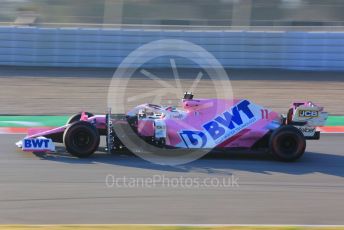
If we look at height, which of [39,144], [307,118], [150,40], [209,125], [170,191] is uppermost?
[150,40]

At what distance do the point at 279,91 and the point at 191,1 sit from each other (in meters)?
9.01

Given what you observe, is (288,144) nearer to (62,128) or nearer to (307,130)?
(307,130)

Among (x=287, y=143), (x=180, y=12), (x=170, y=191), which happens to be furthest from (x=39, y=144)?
(x=180, y=12)

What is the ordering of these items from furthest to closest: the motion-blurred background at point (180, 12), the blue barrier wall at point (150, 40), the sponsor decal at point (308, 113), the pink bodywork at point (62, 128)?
the motion-blurred background at point (180, 12), the blue barrier wall at point (150, 40), the sponsor decal at point (308, 113), the pink bodywork at point (62, 128)

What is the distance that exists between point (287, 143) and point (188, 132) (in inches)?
52.4

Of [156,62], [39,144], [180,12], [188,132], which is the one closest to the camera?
[39,144]

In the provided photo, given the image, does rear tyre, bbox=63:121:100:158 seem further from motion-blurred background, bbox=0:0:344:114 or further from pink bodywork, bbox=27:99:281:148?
motion-blurred background, bbox=0:0:344:114

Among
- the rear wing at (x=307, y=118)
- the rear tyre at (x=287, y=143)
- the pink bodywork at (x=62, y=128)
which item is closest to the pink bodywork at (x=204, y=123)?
the rear tyre at (x=287, y=143)

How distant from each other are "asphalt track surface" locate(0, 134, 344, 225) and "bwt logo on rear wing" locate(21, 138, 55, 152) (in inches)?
6.1

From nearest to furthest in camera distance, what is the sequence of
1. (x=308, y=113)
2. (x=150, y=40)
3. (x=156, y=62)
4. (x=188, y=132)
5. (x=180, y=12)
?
(x=188, y=132), (x=308, y=113), (x=150, y=40), (x=156, y=62), (x=180, y=12)

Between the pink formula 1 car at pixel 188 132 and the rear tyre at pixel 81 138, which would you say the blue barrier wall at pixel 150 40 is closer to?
the pink formula 1 car at pixel 188 132

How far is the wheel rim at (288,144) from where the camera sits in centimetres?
864

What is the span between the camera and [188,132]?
8.59 m

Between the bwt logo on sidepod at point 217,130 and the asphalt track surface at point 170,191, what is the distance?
0.85 ft
